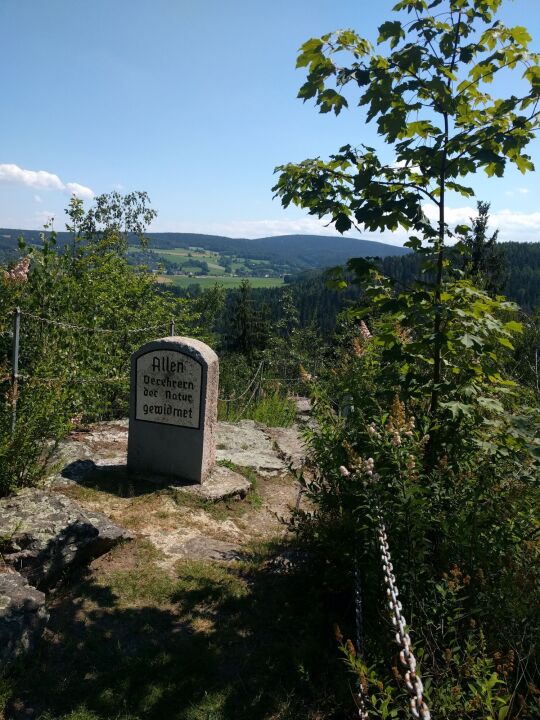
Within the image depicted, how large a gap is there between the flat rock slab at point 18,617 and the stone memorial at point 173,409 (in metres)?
2.83

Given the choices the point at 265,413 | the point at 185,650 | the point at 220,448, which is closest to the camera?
the point at 185,650

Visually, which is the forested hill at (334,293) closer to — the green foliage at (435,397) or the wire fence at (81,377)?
the wire fence at (81,377)

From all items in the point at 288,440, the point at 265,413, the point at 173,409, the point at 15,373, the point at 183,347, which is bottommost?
the point at 288,440

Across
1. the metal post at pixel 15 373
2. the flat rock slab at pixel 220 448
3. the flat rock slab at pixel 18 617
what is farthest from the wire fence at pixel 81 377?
the flat rock slab at pixel 18 617

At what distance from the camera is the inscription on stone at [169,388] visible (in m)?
6.13

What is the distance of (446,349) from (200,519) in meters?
3.33

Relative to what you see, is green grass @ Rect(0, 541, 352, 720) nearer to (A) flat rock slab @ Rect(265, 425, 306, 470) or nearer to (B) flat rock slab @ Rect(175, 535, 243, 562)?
(B) flat rock slab @ Rect(175, 535, 243, 562)

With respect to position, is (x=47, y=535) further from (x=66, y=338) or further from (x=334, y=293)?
(x=334, y=293)

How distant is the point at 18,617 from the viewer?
3.13 m

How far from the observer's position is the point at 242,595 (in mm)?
4031

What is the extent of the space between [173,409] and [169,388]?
0.87 ft

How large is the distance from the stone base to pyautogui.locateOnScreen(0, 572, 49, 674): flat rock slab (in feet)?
8.54

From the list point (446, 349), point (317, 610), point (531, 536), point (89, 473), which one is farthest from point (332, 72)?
point (89, 473)

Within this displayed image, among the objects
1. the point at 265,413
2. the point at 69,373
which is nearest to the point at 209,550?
the point at 69,373
